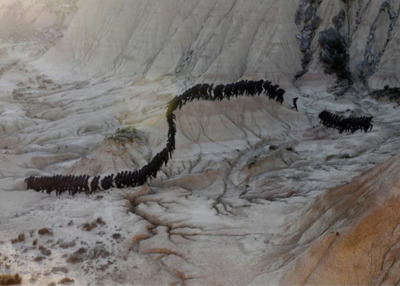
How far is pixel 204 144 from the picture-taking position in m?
29.4

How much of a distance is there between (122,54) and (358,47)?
25.2 metres

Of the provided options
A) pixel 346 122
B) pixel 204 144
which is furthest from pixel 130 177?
pixel 346 122

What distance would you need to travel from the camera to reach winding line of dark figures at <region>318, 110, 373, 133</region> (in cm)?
3141

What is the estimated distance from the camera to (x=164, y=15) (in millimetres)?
51312

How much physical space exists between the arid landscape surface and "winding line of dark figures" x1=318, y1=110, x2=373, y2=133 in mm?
678

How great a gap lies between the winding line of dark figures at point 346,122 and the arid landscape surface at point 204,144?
2.22 feet

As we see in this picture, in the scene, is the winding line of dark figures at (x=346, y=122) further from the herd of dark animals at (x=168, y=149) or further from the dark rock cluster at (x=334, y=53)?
the dark rock cluster at (x=334, y=53)

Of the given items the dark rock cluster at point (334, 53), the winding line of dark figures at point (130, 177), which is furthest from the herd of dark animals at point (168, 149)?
the dark rock cluster at point (334, 53)

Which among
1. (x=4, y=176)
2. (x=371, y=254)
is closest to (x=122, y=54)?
(x=4, y=176)

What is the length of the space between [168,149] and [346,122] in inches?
516

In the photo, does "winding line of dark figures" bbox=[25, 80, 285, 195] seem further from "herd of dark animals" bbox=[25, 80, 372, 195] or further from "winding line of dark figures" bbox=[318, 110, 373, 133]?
"winding line of dark figures" bbox=[318, 110, 373, 133]

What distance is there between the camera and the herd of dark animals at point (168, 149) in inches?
965

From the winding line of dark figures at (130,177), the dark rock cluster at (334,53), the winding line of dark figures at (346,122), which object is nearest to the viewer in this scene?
the winding line of dark figures at (130,177)

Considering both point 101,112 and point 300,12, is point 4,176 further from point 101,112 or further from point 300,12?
point 300,12
